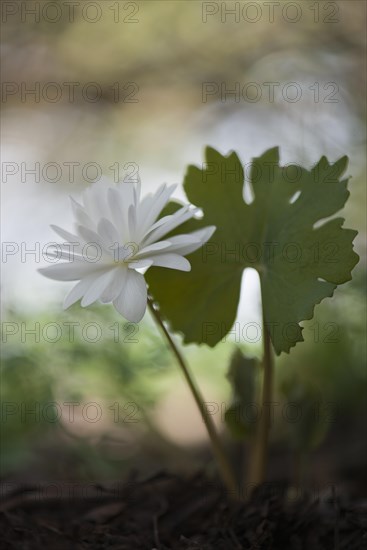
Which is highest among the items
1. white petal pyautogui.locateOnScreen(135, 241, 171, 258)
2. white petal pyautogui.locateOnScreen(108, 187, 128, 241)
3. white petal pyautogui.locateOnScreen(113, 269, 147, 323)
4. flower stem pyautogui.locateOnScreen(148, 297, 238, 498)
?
white petal pyautogui.locateOnScreen(108, 187, 128, 241)

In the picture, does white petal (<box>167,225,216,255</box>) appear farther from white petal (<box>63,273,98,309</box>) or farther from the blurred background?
the blurred background

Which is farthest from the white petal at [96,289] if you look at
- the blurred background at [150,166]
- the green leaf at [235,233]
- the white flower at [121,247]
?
the blurred background at [150,166]

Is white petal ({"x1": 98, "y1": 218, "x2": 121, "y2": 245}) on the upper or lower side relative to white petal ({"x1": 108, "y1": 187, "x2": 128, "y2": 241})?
lower

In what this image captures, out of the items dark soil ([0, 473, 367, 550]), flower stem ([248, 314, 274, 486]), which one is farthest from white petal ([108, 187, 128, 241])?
dark soil ([0, 473, 367, 550])

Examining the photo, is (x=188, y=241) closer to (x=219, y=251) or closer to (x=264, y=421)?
(x=219, y=251)

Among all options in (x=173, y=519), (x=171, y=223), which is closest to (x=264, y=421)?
(x=173, y=519)
